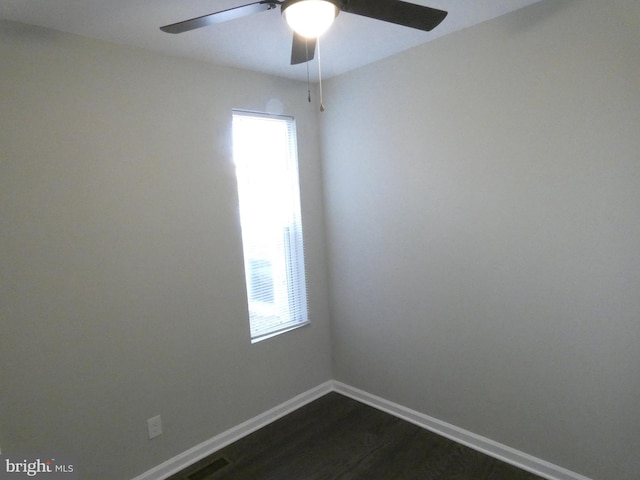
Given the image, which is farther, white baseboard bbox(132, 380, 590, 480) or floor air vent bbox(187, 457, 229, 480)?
floor air vent bbox(187, 457, 229, 480)

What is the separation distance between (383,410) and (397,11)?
2.57 m

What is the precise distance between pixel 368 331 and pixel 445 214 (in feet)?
3.59

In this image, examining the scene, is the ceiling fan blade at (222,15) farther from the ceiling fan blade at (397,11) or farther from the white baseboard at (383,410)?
the white baseboard at (383,410)

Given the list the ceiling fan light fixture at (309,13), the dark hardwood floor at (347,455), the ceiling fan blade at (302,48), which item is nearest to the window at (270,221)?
the dark hardwood floor at (347,455)

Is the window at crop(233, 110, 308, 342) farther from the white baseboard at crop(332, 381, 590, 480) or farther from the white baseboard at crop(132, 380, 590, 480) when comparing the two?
the white baseboard at crop(332, 381, 590, 480)

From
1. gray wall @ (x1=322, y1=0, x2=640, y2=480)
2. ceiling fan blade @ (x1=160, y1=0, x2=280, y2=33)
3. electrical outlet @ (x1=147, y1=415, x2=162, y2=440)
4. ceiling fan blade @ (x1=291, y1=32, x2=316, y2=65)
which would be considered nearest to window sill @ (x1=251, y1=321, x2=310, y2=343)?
gray wall @ (x1=322, y1=0, x2=640, y2=480)

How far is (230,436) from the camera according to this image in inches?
104

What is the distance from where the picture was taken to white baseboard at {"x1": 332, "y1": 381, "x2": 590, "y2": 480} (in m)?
2.15

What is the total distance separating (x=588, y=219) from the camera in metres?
1.91

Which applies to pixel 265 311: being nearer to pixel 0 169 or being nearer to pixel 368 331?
pixel 368 331

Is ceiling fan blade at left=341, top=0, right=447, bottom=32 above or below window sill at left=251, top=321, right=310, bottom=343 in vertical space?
above

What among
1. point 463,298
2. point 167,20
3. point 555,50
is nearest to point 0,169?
point 167,20

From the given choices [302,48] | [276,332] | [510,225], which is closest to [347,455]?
[276,332]

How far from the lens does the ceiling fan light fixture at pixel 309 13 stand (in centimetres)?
132
